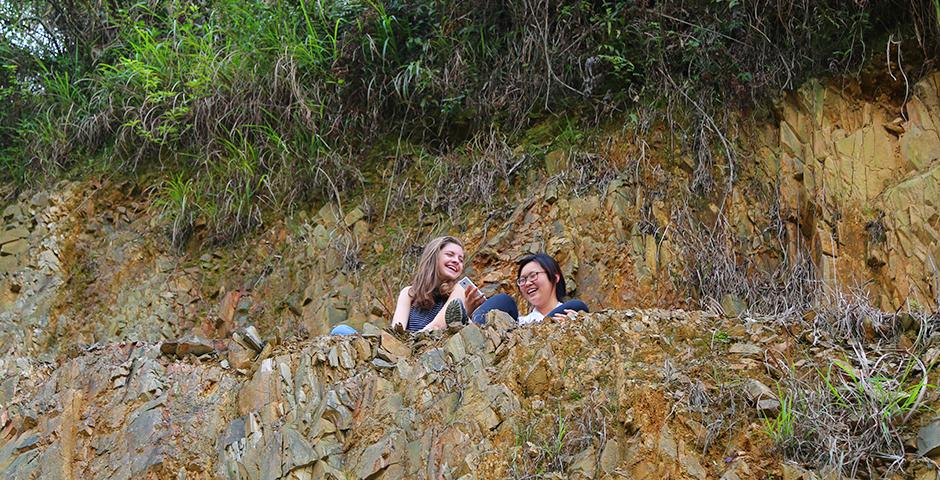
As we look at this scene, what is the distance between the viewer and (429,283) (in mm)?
6496

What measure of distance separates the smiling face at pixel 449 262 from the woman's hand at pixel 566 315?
38.8 inches

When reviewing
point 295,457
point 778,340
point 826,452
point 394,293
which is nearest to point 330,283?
point 394,293

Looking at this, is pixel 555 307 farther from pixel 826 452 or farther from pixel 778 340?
pixel 826 452

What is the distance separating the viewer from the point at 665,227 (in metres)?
7.28

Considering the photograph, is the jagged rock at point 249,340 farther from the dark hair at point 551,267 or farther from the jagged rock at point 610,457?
the jagged rock at point 610,457

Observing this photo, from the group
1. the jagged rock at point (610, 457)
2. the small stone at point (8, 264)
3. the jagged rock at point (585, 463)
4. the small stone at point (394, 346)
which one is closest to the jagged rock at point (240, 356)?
the small stone at point (394, 346)

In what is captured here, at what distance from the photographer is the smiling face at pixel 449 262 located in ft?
21.4

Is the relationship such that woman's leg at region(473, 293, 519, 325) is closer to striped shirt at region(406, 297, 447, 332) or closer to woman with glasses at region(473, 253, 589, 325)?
woman with glasses at region(473, 253, 589, 325)

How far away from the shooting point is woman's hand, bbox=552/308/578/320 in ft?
17.8

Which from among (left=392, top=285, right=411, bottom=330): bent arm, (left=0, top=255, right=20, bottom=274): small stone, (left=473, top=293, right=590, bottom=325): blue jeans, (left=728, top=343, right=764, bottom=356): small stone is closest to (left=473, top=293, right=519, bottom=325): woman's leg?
(left=473, top=293, right=590, bottom=325): blue jeans

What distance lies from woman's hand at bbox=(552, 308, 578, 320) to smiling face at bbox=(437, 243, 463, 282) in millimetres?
987

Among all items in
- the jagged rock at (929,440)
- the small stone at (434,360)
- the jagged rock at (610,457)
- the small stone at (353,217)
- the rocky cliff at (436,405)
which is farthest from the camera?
the small stone at (353,217)

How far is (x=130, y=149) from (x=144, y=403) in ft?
13.9

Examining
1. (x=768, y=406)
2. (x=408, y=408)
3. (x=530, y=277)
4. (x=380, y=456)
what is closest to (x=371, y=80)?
(x=530, y=277)
